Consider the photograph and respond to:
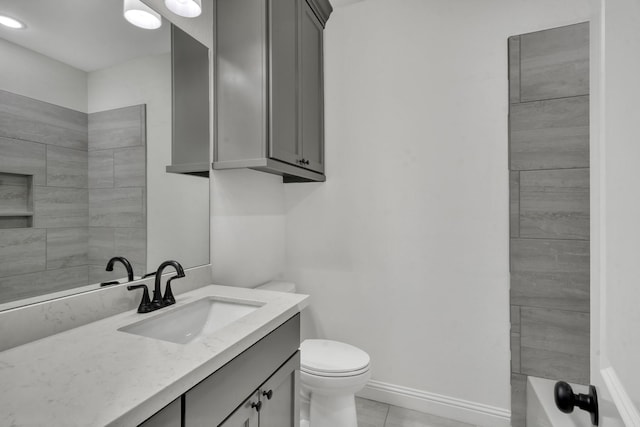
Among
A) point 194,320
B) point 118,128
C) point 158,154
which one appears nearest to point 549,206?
point 194,320

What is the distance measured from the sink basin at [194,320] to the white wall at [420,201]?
0.97 m

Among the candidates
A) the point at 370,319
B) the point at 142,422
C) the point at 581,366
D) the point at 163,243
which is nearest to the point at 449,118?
the point at 370,319

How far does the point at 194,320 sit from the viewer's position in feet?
4.18

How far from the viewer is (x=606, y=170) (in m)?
0.50

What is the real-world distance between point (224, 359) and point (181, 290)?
0.72 m

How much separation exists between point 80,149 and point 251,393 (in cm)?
101

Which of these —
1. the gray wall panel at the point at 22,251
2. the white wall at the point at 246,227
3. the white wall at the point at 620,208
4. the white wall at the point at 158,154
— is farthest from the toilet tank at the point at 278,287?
the white wall at the point at 620,208

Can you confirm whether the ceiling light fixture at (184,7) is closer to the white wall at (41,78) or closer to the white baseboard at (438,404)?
the white wall at (41,78)

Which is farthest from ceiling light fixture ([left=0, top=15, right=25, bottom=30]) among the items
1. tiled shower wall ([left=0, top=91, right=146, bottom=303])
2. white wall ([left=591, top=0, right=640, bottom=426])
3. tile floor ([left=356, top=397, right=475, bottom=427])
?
tile floor ([left=356, top=397, right=475, bottom=427])

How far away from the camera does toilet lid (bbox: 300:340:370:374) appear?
1.52 meters

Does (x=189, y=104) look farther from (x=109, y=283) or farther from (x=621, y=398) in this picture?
(x=621, y=398)

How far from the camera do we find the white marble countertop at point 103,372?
571mm

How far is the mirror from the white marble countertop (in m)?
0.22

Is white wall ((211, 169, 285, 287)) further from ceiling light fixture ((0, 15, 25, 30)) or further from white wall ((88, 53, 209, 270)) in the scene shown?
ceiling light fixture ((0, 15, 25, 30))
